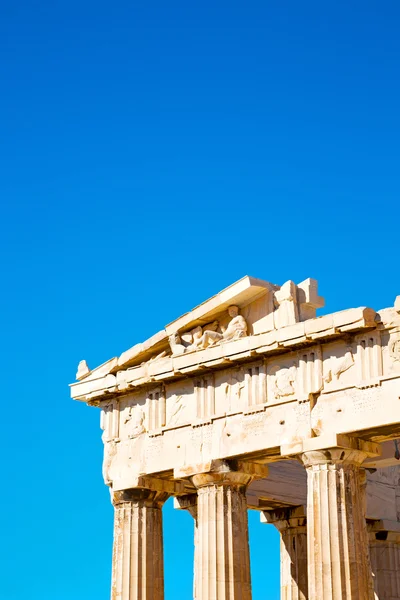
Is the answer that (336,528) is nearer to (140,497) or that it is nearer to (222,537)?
(222,537)

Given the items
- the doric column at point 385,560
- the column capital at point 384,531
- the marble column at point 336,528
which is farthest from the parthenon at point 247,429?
the doric column at point 385,560

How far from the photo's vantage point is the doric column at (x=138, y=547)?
40.3m

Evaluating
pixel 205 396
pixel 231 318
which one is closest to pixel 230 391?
pixel 205 396

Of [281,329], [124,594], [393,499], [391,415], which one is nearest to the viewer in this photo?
[391,415]

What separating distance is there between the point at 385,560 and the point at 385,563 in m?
0.13

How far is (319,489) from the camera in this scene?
35344 mm

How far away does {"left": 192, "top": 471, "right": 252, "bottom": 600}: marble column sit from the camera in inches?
1479

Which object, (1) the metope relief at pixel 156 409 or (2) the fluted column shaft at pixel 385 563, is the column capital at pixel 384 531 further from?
(1) the metope relief at pixel 156 409

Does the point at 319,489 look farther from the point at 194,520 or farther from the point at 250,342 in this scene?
the point at 194,520

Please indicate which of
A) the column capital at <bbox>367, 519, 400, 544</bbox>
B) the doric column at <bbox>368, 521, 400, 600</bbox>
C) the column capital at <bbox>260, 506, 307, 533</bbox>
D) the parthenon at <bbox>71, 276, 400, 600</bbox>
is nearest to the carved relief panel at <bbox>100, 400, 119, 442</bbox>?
the parthenon at <bbox>71, 276, 400, 600</bbox>

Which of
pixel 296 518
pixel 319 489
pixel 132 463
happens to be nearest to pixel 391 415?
pixel 319 489

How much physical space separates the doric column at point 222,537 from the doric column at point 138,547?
7.63ft

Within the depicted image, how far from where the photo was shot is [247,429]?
37375 millimetres

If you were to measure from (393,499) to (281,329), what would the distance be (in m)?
13.8
